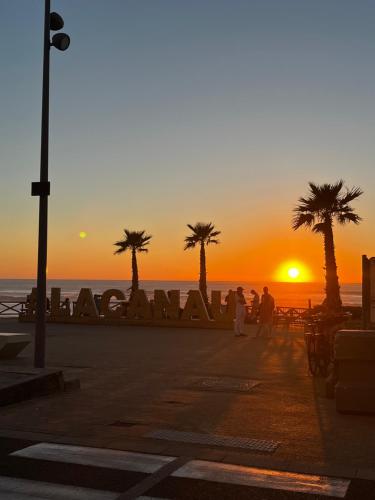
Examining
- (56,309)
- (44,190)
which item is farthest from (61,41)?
(56,309)

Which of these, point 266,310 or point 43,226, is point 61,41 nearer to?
point 43,226

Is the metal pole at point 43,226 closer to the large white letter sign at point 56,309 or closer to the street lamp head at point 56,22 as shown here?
the street lamp head at point 56,22

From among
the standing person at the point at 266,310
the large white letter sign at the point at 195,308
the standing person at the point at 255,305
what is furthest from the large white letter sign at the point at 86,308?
the standing person at the point at 266,310

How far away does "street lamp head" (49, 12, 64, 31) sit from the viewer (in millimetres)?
11680

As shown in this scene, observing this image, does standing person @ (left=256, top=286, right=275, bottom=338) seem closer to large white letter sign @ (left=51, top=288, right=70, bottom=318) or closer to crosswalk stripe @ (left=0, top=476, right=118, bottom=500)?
large white letter sign @ (left=51, top=288, right=70, bottom=318)

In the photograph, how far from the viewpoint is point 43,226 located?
1138cm

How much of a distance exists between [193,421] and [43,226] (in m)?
4.87

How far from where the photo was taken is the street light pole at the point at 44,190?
1112 centimetres

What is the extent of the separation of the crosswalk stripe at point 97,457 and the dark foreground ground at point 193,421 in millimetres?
148

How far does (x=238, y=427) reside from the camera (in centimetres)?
808

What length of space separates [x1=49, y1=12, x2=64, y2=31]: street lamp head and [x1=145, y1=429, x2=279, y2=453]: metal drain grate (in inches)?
312

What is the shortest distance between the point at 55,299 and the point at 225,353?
16.5 m

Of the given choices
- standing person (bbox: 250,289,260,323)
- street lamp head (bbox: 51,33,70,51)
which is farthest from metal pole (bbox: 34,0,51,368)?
standing person (bbox: 250,289,260,323)

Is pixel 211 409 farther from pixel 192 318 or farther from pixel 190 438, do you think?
pixel 192 318
